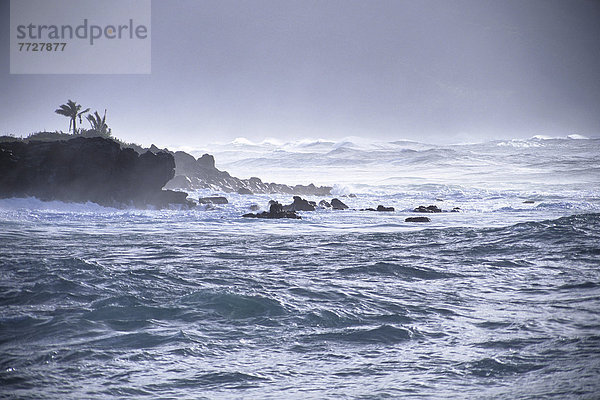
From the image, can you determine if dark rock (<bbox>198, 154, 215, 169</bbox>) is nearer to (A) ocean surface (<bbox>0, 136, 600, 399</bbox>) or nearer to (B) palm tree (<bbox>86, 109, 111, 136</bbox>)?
(B) palm tree (<bbox>86, 109, 111, 136</bbox>)

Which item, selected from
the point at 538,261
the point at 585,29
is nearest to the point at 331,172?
the point at 538,261

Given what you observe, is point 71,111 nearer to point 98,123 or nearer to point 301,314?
point 98,123

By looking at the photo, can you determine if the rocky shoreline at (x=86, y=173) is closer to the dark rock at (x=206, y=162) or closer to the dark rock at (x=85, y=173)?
the dark rock at (x=85, y=173)

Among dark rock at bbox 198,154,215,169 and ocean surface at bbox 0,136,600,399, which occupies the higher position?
dark rock at bbox 198,154,215,169

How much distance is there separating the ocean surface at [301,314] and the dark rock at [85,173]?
1098 cm

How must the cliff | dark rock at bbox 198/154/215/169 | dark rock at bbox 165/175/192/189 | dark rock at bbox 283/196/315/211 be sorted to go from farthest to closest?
dark rock at bbox 198/154/215/169
the cliff
dark rock at bbox 165/175/192/189
dark rock at bbox 283/196/315/211

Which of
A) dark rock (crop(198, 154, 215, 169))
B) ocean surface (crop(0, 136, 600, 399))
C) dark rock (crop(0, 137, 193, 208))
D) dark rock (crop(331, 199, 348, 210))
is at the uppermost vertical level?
dark rock (crop(198, 154, 215, 169))

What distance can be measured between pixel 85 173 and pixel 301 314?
1006 inches

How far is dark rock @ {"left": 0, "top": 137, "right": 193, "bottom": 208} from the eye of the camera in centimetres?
2803

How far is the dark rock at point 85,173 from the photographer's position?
2803 centimetres

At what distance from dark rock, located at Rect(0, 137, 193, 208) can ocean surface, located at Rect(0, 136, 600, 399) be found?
11.0m

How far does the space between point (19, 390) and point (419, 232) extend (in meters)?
15.2

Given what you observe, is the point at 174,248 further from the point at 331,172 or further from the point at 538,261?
the point at 331,172

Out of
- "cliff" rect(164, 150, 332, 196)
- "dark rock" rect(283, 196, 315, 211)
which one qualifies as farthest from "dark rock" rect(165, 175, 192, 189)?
"dark rock" rect(283, 196, 315, 211)
